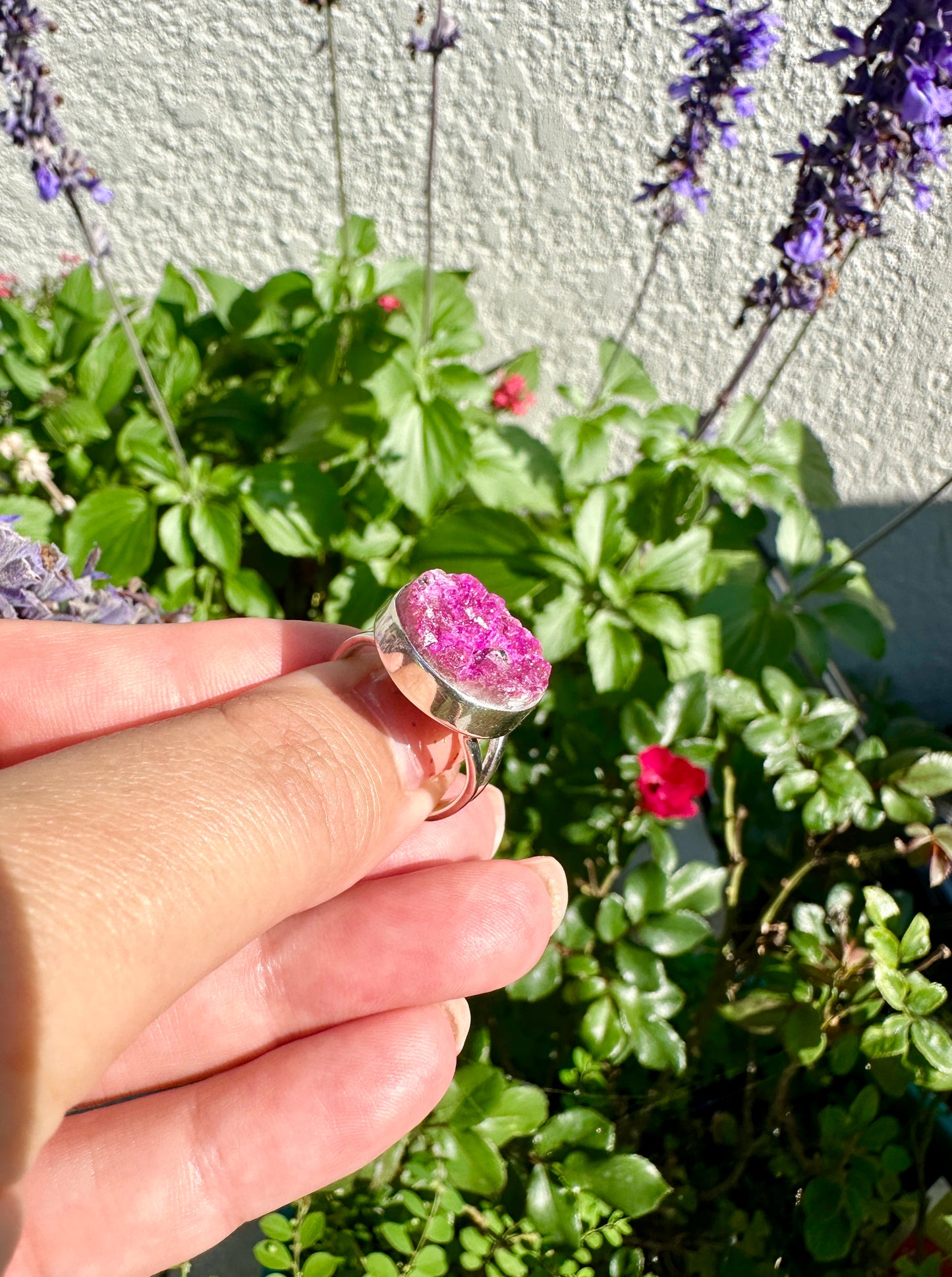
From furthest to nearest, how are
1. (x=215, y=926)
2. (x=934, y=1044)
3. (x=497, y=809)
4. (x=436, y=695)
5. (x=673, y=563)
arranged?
(x=673, y=563)
(x=497, y=809)
(x=934, y=1044)
(x=436, y=695)
(x=215, y=926)

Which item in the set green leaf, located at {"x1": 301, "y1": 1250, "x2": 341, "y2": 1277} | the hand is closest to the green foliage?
green leaf, located at {"x1": 301, "y1": 1250, "x2": 341, "y2": 1277}

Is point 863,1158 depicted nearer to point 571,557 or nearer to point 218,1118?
point 218,1118

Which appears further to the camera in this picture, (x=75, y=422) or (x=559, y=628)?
(x=75, y=422)

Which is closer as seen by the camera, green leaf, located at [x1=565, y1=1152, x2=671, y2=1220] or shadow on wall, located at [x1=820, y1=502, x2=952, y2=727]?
green leaf, located at [x1=565, y1=1152, x2=671, y2=1220]

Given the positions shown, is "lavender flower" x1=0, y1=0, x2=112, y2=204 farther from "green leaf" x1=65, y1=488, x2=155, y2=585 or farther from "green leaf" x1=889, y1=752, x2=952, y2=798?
"green leaf" x1=889, y1=752, x2=952, y2=798

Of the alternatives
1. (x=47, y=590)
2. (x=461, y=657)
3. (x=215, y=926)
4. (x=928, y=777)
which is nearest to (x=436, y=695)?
(x=461, y=657)

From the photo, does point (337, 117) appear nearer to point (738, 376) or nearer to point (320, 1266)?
point (738, 376)
